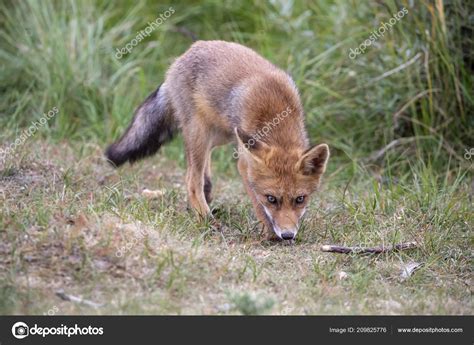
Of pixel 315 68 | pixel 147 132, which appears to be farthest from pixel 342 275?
pixel 315 68

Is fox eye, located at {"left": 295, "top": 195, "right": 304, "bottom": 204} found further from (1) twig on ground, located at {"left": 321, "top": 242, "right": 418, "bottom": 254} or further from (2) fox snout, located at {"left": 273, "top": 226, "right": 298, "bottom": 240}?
(1) twig on ground, located at {"left": 321, "top": 242, "right": 418, "bottom": 254}

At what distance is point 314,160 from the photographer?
5922 millimetres

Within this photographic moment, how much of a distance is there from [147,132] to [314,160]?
5.77 ft

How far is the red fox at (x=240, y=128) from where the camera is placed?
5910 millimetres

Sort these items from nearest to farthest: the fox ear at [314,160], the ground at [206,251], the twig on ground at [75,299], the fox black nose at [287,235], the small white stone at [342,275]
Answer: the twig on ground at [75,299]
the ground at [206,251]
the small white stone at [342,275]
the fox black nose at [287,235]
the fox ear at [314,160]

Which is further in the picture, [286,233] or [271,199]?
[271,199]

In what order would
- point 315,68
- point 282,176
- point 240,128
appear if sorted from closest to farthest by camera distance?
point 282,176, point 240,128, point 315,68

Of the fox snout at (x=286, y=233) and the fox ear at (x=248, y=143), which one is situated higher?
the fox ear at (x=248, y=143)

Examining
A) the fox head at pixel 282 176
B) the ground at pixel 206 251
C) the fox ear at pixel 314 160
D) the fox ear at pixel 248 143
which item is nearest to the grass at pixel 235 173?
the ground at pixel 206 251

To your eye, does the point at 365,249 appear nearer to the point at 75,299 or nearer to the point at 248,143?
the point at 248,143

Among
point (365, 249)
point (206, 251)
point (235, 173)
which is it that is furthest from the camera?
point (235, 173)

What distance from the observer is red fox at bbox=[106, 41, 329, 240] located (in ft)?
19.4

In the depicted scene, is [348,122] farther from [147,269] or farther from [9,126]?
[147,269]

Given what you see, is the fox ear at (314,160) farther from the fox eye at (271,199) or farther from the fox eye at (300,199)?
the fox eye at (271,199)
